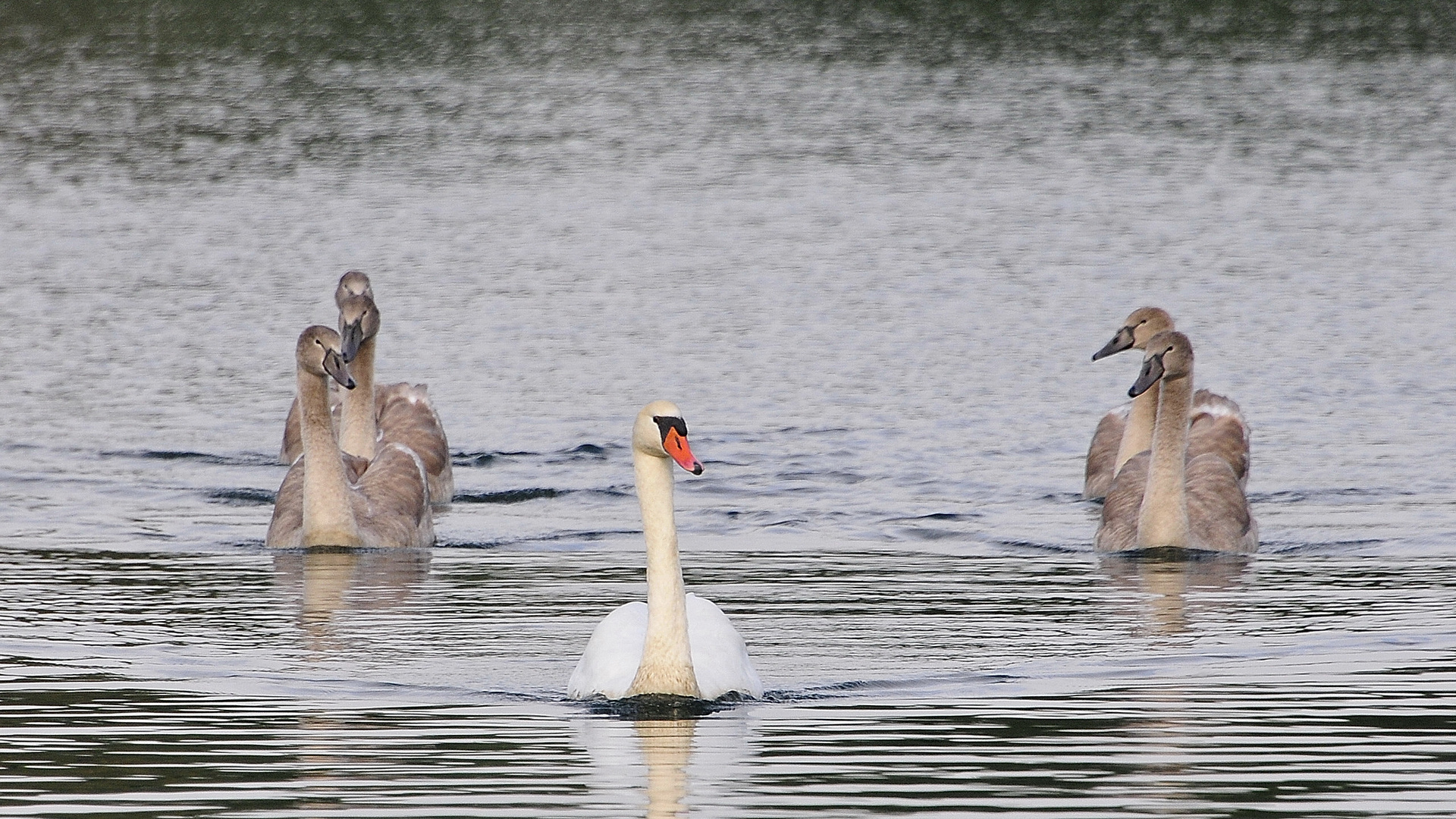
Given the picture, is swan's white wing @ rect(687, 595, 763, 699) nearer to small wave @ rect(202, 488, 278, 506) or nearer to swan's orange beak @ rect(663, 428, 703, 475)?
swan's orange beak @ rect(663, 428, 703, 475)

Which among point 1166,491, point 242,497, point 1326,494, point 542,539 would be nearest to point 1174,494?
point 1166,491

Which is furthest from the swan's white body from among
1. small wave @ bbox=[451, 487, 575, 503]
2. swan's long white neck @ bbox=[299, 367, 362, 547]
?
small wave @ bbox=[451, 487, 575, 503]

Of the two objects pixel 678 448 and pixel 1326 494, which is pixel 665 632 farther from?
pixel 1326 494

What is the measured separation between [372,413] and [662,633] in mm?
9197

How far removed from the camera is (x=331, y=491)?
52.5 feet

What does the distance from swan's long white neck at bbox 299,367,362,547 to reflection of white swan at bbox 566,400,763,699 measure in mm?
4930

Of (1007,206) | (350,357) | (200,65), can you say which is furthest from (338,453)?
(200,65)

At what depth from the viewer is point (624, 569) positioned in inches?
587

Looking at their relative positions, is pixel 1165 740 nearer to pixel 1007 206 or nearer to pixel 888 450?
pixel 888 450

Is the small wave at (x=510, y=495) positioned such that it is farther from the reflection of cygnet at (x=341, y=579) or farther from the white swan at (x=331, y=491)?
the reflection of cygnet at (x=341, y=579)

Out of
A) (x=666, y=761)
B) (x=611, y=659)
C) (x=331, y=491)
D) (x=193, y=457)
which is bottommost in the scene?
(x=666, y=761)

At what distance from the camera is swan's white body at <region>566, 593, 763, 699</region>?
10.7 m

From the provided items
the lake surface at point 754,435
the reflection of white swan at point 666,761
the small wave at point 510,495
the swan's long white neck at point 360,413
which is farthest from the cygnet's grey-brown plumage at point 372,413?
the reflection of white swan at point 666,761

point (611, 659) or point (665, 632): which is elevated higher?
point (665, 632)
